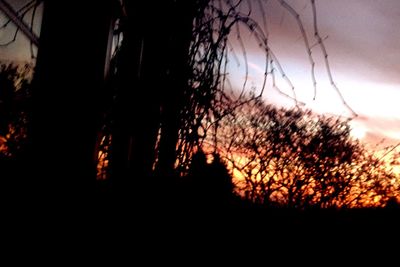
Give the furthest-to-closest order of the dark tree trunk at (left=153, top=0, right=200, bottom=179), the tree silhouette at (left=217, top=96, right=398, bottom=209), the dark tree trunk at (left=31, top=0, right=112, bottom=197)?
1. the tree silhouette at (left=217, top=96, right=398, bottom=209)
2. the dark tree trunk at (left=153, top=0, right=200, bottom=179)
3. the dark tree trunk at (left=31, top=0, right=112, bottom=197)

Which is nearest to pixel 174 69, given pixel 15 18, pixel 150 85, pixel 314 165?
pixel 150 85

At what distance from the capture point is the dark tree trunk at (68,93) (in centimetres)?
75

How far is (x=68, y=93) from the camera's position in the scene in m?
0.77

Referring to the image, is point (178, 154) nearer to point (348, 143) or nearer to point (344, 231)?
point (344, 231)

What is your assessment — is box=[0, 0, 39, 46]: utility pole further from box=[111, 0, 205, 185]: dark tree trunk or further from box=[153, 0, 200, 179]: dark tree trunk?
box=[153, 0, 200, 179]: dark tree trunk

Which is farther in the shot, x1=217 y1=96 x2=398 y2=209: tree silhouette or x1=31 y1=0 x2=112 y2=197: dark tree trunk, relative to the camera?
x1=217 y1=96 x2=398 y2=209: tree silhouette

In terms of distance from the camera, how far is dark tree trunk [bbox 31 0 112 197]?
0.75 meters

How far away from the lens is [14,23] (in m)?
1.38

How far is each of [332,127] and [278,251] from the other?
31.6 ft

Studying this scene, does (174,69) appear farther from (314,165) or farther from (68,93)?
(314,165)

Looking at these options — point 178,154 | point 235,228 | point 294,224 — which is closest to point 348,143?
point 294,224

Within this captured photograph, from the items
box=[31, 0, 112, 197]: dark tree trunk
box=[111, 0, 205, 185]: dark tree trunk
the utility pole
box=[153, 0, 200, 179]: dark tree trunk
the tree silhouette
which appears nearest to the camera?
box=[31, 0, 112, 197]: dark tree trunk

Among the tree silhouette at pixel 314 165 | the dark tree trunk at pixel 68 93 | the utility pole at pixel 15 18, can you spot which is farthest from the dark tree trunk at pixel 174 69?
the tree silhouette at pixel 314 165

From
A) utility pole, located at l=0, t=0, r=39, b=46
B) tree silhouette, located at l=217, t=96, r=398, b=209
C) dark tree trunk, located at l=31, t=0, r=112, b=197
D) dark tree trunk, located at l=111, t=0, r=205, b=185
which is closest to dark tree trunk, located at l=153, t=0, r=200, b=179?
dark tree trunk, located at l=111, t=0, r=205, b=185
